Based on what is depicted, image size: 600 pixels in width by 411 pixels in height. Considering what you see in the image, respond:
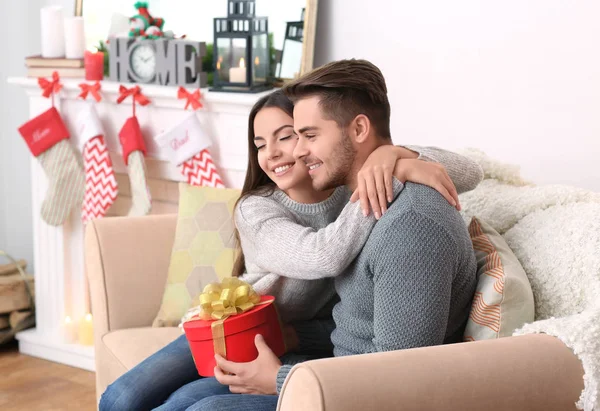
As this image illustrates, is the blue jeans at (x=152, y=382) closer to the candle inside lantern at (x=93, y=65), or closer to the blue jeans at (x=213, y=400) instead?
the blue jeans at (x=213, y=400)

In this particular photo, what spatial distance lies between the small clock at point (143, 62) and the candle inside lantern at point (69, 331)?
1036 mm

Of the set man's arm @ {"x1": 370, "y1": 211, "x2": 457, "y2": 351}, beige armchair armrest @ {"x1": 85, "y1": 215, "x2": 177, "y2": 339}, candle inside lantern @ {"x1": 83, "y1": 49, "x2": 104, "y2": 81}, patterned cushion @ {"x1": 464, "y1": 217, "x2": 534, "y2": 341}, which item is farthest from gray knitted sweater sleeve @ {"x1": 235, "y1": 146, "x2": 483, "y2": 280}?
candle inside lantern @ {"x1": 83, "y1": 49, "x2": 104, "y2": 81}

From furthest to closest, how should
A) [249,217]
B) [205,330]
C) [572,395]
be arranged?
[249,217], [205,330], [572,395]

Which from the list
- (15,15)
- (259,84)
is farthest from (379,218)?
(15,15)

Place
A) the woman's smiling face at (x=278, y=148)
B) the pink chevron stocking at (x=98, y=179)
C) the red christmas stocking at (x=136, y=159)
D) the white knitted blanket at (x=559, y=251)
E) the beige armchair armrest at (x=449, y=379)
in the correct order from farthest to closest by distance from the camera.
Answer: the pink chevron stocking at (x=98, y=179) → the red christmas stocking at (x=136, y=159) → the woman's smiling face at (x=278, y=148) → the white knitted blanket at (x=559, y=251) → the beige armchair armrest at (x=449, y=379)

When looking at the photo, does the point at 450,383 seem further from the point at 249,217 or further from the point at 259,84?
the point at 259,84

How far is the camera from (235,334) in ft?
5.29

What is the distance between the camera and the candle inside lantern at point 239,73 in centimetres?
269

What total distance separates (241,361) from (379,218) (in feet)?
1.36

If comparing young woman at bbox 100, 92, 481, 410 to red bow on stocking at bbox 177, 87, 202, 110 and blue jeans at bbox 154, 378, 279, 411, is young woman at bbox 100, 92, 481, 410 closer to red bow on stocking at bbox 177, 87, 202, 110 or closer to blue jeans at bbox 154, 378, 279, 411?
blue jeans at bbox 154, 378, 279, 411

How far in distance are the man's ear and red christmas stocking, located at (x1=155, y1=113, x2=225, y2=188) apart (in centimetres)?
128

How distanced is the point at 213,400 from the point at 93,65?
178 centimetres

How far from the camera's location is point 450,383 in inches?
48.9

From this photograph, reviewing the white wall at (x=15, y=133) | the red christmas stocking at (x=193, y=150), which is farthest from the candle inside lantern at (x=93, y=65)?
the white wall at (x=15, y=133)
